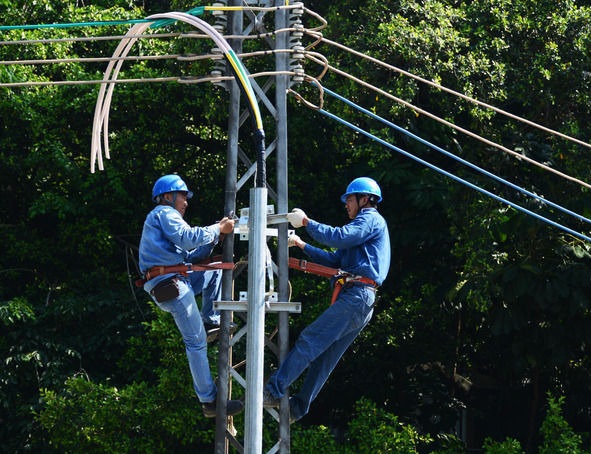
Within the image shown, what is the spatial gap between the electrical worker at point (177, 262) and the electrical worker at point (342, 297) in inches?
18.5

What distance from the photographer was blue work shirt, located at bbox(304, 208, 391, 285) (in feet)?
28.3

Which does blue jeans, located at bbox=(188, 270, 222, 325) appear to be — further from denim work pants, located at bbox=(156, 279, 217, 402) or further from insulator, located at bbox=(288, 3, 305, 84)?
insulator, located at bbox=(288, 3, 305, 84)

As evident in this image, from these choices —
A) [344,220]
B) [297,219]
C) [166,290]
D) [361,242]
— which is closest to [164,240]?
[166,290]

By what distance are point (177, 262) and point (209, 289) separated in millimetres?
568

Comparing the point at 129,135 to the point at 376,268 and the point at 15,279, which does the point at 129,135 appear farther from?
the point at 376,268

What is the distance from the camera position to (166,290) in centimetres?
875

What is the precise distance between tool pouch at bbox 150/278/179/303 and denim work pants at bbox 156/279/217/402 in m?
0.05

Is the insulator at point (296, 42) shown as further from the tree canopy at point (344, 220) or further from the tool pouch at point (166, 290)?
the tree canopy at point (344, 220)

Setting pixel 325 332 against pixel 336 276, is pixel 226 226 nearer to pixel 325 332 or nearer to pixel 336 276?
pixel 336 276

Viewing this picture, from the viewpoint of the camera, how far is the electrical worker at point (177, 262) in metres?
8.62

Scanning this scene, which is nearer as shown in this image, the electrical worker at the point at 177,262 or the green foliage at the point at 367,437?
the electrical worker at the point at 177,262

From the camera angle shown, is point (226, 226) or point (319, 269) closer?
point (226, 226)

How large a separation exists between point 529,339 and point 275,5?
6.96m

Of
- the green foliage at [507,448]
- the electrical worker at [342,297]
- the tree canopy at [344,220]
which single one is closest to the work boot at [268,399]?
the electrical worker at [342,297]
